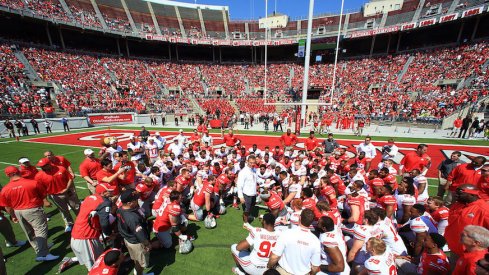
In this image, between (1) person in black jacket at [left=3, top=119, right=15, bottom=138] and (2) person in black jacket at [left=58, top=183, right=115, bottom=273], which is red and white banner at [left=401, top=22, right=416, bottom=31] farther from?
(1) person in black jacket at [left=3, top=119, right=15, bottom=138]

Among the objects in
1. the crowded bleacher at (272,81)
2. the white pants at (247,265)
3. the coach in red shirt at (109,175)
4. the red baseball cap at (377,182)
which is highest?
the crowded bleacher at (272,81)

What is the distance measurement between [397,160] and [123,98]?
115ft

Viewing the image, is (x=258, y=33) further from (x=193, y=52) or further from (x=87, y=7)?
(x=87, y=7)

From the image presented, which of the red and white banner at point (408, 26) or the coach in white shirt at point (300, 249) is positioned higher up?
the red and white banner at point (408, 26)

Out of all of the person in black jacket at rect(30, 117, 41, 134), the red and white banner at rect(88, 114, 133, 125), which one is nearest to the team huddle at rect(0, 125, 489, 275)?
the person in black jacket at rect(30, 117, 41, 134)

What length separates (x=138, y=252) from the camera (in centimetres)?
393

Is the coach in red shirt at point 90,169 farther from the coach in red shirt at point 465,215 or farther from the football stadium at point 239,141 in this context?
the coach in red shirt at point 465,215

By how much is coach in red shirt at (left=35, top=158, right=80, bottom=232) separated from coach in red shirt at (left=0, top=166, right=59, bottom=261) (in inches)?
27.2

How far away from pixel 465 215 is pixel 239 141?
354 inches

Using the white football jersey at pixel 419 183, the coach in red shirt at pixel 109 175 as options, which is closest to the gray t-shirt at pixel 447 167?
the white football jersey at pixel 419 183

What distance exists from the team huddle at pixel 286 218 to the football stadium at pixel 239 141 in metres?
0.03

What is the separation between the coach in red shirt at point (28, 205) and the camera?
14.4ft

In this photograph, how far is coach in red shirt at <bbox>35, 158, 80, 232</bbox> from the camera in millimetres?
5379

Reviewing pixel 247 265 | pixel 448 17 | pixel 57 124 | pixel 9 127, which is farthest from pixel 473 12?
pixel 9 127
